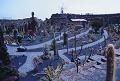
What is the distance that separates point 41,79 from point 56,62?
1226cm

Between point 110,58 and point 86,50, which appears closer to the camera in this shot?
point 110,58

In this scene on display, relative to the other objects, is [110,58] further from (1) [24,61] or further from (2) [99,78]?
(1) [24,61]

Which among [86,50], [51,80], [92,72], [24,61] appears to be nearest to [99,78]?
[92,72]

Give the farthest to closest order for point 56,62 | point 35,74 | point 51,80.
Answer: point 56,62
point 35,74
point 51,80

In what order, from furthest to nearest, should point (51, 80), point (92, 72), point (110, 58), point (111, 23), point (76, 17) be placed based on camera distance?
1. point (76, 17)
2. point (111, 23)
3. point (92, 72)
4. point (51, 80)
5. point (110, 58)

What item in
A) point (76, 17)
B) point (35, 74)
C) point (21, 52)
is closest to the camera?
point (35, 74)

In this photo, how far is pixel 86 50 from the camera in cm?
6269

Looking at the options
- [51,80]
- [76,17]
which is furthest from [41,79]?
[76,17]

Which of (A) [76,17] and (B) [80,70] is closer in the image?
(B) [80,70]

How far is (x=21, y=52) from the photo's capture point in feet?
201

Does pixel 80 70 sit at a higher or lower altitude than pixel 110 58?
lower

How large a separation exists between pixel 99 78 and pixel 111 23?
81.5 m

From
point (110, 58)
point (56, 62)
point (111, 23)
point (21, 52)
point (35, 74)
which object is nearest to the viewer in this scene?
point (110, 58)

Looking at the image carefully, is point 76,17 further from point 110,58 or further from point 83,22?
point 110,58
